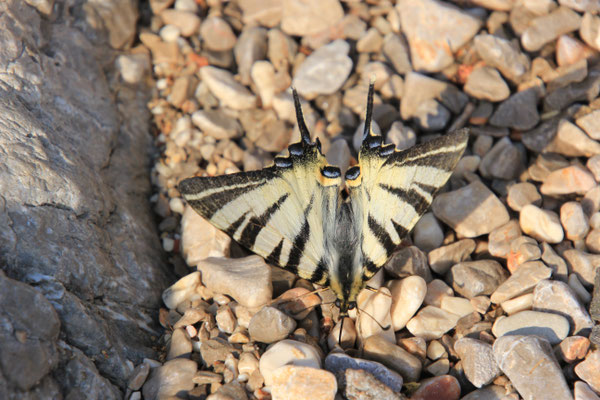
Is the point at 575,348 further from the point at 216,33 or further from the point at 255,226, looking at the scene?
the point at 216,33

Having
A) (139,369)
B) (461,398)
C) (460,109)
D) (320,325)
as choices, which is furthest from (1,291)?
(460,109)

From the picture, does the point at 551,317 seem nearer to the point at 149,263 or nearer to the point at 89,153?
the point at 149,263

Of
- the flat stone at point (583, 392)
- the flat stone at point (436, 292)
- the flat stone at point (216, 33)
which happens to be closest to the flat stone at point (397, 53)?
the flat stone at point (216, 33)

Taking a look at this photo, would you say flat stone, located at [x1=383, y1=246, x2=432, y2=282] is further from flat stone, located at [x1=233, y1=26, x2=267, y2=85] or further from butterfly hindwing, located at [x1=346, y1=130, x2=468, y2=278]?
flat stone, located at [x1=233, y1=26, x2=267, y2=85]

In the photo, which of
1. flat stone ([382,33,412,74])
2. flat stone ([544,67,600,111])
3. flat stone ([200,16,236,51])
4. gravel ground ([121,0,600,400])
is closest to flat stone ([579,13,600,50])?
gravel ground ([121,0,600,400])

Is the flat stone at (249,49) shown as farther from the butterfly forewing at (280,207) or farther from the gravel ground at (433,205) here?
the butterfly forewing at (280,207)
